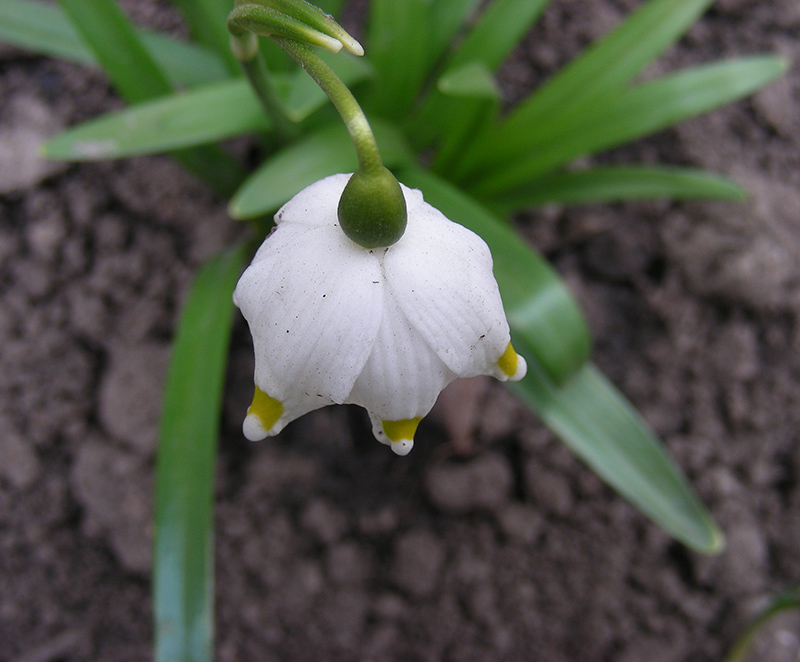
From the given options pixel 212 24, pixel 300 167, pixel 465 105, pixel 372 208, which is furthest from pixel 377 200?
pixel 212 24

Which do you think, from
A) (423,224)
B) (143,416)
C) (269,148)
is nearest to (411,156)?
(269,148)

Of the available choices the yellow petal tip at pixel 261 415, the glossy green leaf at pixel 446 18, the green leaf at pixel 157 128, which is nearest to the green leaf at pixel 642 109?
the glossy green leaf at pixel 446 18

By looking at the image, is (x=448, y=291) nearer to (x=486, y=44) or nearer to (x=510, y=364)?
(x=510, y=364)

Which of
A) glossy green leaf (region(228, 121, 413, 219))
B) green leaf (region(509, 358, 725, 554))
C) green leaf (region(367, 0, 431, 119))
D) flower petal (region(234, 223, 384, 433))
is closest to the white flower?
flower petal (region(234, 223, 384, 433))

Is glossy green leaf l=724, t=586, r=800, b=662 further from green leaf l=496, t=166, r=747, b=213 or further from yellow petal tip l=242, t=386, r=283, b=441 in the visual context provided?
yellow petal tip l=242, t=386, r=283, b=441

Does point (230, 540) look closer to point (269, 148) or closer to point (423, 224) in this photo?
point (269, 148)

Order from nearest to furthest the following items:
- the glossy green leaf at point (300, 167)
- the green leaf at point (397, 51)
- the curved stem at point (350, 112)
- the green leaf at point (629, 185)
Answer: the curved stem at point (350, 112) < the glossy green leaf at point (300, 167) < the green leaf at point (397, 51) < the green leaf at point (629, 185)

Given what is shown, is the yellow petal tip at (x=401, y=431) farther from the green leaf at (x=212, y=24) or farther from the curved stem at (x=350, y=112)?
the green leaf at (x=212, y=24)
